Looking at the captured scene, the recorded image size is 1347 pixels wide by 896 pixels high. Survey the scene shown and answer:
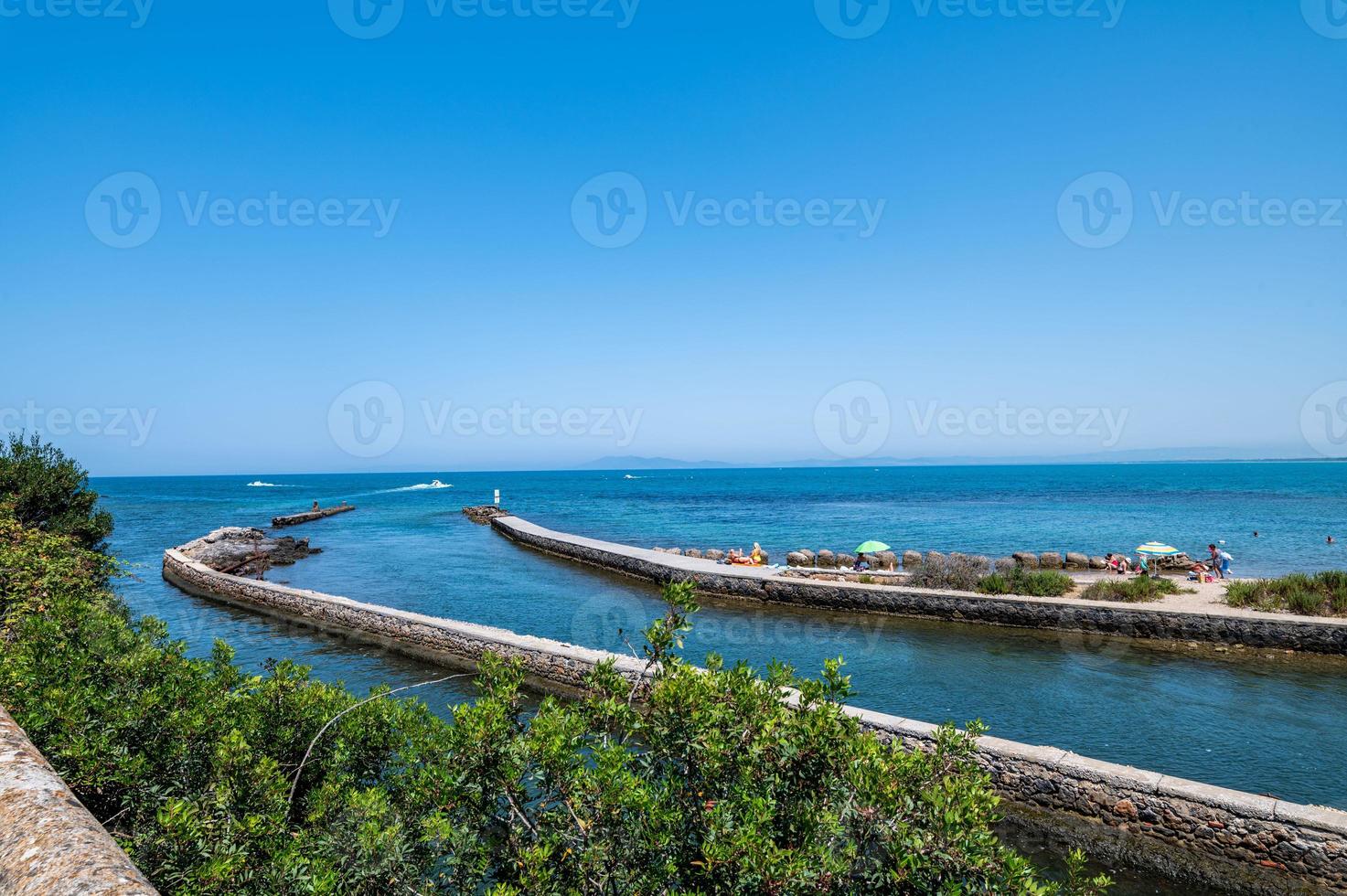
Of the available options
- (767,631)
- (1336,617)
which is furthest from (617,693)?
(1336,617)

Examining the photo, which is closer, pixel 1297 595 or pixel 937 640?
pixel 1297 595

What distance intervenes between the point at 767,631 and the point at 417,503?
222 feet

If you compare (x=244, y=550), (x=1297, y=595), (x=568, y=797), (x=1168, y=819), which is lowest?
(x=244, y=550)

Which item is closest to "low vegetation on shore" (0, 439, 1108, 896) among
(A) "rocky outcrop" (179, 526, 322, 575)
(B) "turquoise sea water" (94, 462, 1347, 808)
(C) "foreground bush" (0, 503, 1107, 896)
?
(C) "foreground bush" (0, 503, 1107, 896)

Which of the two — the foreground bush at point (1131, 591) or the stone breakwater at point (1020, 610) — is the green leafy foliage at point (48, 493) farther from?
the foreground bush at point (1131, 591)

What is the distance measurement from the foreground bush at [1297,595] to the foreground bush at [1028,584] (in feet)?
12.6

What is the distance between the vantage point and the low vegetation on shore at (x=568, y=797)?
274cm

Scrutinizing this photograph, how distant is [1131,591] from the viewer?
17.7 m

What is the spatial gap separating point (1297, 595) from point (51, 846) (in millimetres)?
21970

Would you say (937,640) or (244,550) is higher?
(937,640)

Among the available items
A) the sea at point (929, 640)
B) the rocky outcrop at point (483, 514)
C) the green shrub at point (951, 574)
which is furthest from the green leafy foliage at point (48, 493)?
the rocky outcrop at point (483, 514)

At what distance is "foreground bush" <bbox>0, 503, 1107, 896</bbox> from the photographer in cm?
274

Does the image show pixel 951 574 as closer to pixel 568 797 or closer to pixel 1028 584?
pixel 1028 584

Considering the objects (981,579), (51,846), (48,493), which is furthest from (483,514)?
(51,846)
